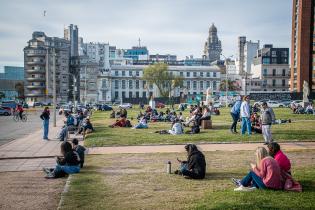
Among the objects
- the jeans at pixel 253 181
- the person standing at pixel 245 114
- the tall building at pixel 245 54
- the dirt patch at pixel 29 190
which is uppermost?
the tall building at pixel 245 54

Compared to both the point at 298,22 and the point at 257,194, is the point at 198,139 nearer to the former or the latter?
the point at 257,194

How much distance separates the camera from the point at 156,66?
97.4m

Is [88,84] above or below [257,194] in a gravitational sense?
above

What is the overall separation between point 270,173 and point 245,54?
460ft

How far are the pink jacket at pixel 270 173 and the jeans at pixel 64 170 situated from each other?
539 cm

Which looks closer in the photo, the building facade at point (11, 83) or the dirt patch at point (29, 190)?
the dirt patch at point (29, 190)

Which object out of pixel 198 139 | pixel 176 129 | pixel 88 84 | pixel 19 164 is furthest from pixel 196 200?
pixel 88 84

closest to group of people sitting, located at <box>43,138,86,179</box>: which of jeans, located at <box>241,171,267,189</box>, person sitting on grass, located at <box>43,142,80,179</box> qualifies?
person sitting on grass, located at <box>43,142,80,179</box>

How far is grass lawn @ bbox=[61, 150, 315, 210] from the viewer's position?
7.52 m

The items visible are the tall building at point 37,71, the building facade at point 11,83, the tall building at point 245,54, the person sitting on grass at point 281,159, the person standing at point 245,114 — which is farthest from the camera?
the tall building at point 245,54

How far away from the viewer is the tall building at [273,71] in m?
117

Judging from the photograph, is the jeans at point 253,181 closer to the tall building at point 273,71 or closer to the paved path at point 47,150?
the paved path at point 47,150

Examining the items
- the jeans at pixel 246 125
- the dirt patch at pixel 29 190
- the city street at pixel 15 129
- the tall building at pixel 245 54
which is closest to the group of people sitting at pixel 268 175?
the dirt patch at pixel 29 190

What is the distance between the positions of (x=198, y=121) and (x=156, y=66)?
75.2 meters
